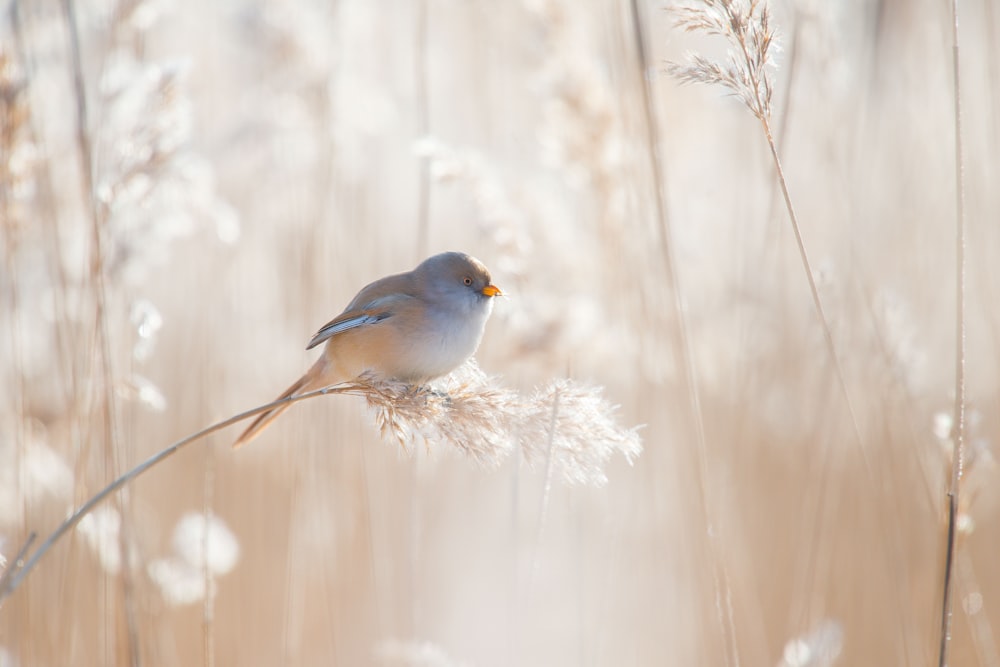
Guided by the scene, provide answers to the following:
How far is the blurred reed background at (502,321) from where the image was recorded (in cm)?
212

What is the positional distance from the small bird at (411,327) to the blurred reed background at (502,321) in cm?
13

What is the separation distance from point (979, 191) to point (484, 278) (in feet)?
6.21

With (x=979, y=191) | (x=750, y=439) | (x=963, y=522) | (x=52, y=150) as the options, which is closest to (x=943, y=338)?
(x=979, y=191)

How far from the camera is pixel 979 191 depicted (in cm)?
300

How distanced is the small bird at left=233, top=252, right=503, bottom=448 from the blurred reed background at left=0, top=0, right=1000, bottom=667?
127mm

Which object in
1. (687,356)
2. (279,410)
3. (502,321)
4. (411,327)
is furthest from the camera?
(502,321)

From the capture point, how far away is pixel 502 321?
297cm

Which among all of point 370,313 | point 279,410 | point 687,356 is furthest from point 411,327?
point 687,356

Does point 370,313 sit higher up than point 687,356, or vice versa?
point 370,313

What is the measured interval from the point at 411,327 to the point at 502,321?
0.80 metres

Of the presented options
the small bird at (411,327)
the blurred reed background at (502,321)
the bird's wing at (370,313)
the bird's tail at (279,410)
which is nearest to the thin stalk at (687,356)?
the blurred reed background at (502,321)

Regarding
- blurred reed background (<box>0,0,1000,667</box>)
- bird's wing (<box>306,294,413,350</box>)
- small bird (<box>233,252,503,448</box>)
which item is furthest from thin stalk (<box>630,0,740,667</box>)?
bird's wing (<box>306,294,413,350</box>)

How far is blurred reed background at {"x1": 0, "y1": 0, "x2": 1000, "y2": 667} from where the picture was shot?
2.12 m

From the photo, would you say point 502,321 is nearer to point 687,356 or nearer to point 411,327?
point 411,327
